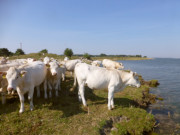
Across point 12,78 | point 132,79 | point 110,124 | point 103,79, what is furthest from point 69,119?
point 132,79

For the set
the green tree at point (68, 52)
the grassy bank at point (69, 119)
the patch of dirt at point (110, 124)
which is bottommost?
the patch of dirt at point (110, 124)

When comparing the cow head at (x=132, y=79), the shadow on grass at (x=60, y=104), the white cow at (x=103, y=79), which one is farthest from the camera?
the cow head at (x=132, y=79)

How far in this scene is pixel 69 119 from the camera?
5746 millimetres

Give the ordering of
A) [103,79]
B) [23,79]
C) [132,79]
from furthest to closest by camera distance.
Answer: [132,79] → [103,79] → [23,79]

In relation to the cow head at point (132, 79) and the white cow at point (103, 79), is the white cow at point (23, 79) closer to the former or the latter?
the white cow at point (103, 79)

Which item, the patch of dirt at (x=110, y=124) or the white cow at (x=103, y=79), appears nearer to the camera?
the patch of dirt at (x=110, y=124)

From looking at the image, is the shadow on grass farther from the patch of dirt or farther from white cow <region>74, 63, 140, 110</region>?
the patch of dirt

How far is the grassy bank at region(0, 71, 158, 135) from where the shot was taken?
16.4 ft

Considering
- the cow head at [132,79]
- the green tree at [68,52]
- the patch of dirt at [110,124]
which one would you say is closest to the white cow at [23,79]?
the patch of dirt at [110,124]

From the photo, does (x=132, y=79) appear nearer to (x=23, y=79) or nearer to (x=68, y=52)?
(x=23, y=79)

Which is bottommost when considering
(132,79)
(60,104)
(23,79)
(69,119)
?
(69,119)

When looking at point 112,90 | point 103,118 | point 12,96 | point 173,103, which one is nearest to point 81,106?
point 103,118

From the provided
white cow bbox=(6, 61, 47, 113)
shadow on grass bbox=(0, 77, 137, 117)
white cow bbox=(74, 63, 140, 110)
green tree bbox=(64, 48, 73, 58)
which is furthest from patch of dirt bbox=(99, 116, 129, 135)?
green tree bbox=(64, 48, 73, 58)

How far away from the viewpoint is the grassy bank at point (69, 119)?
5.00 metres
